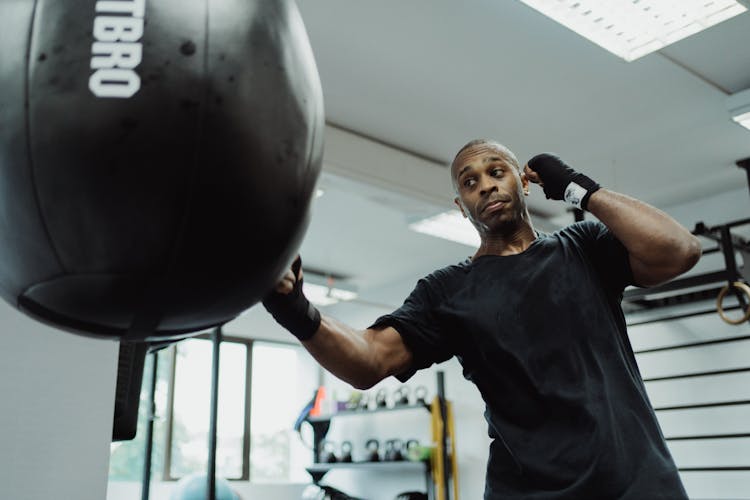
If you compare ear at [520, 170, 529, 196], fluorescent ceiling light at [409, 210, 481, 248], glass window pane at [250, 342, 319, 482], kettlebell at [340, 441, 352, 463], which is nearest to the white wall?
ear at [520, 170, 529, 196]

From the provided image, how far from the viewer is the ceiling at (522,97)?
3906mm

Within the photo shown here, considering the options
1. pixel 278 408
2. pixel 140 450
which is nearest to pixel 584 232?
pixel 140 450

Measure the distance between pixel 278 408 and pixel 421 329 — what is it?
7.56 m

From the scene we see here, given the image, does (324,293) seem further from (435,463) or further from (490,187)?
(490,187)

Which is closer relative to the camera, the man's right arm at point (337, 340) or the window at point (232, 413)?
the man's right arm at point (337, 340)

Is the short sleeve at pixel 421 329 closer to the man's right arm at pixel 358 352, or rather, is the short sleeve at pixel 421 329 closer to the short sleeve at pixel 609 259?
the man's right arm at pixel 358 352

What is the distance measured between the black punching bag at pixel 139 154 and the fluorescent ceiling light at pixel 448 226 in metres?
4.65

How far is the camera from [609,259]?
5.47 ft

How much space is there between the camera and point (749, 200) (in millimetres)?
6133

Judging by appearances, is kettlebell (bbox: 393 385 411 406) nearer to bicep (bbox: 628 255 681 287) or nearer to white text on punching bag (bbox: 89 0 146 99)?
bicep (bbox: 628 255 681 287)

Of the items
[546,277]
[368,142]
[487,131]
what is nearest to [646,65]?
[487,131]

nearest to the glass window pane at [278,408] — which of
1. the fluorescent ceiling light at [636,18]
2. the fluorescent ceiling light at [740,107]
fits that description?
the fluorescent ceiling light at [740,107]

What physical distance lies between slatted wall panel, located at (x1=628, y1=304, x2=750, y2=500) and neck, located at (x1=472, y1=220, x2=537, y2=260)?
472 cm

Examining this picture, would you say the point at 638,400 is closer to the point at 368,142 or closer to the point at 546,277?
the point at 546,277
